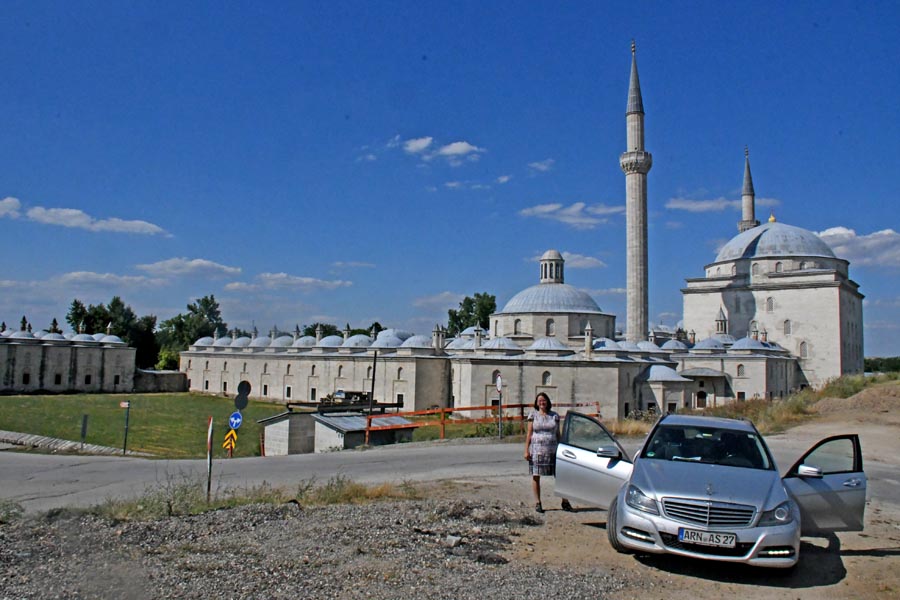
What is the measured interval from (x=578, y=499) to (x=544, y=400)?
51.2 inches

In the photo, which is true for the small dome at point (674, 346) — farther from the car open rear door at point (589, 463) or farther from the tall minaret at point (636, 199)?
the car open rear door at point (589, 463)

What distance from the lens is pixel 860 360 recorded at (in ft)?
170

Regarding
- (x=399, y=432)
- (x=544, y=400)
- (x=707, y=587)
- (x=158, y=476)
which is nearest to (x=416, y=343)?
(x=399, y=432)

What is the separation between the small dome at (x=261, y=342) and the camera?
62750mm

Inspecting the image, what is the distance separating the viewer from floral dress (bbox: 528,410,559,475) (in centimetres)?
815

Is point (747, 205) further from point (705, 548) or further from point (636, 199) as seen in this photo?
point (705, 548)

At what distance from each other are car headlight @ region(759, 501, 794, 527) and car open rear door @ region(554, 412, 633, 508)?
57.2 inches

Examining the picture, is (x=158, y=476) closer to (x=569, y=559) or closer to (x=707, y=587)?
(x=569, y=559)

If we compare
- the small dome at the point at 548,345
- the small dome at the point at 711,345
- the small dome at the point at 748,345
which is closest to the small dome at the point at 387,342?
the small dome at the point at 548,345

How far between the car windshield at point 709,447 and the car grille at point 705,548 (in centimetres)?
108

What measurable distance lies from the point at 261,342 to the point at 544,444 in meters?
58.8

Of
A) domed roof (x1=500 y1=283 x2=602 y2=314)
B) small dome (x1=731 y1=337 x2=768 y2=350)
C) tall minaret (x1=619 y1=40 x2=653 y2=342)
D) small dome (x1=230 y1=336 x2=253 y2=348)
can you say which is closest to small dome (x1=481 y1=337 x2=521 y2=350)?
domed roof (x1=500 y1=283 x2=602 y2=314)

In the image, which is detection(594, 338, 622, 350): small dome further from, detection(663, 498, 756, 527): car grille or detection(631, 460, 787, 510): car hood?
detection(663, 498, 756, 527): car grille

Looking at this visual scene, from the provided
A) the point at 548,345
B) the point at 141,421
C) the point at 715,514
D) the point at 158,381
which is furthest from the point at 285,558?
the point at 158,381
